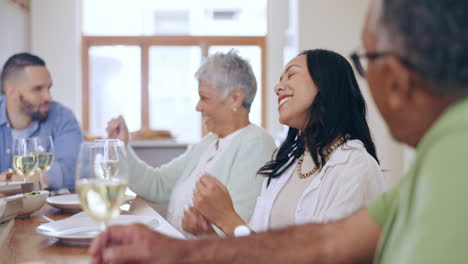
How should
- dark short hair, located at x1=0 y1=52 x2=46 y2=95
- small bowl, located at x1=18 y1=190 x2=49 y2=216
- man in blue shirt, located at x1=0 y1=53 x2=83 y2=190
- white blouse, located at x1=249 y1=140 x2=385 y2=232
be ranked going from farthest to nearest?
dark short hair, located at x1=0 y1=52 x2=46 y2=95, man in blue shirt, located at x1=0 y1=53 x2=83 y2=190, small bowl, located at x1=18 y1=190 x2=49 y2=216, white blouse, located at x1=249 y1=140 x2=385 y2=232

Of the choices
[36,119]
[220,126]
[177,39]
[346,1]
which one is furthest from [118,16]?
[220,126]

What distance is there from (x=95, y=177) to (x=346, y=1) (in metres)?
3.93

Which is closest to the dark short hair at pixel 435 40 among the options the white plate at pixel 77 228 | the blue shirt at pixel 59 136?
the white plate at pixel 77 228

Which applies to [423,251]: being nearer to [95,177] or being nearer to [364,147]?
[95,177]

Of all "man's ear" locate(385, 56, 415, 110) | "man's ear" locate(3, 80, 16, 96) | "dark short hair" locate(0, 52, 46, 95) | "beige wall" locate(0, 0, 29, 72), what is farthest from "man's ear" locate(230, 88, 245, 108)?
"beige wall" locate(0, 0, 29, 72)

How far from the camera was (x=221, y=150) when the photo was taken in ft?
7.36

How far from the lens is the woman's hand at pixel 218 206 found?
1600 millimetres

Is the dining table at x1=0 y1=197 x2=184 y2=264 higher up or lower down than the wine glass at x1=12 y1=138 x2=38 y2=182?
lower down

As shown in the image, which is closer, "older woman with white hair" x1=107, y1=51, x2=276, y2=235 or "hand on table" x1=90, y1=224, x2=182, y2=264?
"hand on table" x1=90, y1=224, x2=182, y2=264

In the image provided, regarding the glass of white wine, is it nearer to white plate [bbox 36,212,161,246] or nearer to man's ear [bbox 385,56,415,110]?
white plate [bbox 36,212,161,246]

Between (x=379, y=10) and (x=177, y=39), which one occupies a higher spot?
(x=177, y=39)

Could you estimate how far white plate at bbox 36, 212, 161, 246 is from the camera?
1.14 meters

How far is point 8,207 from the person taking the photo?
4.42ft

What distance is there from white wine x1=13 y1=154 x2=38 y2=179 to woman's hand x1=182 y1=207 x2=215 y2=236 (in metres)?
0.58
